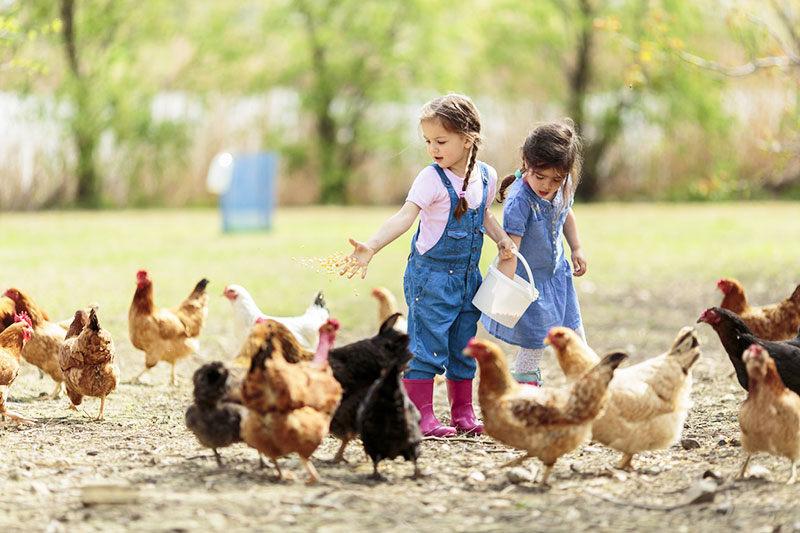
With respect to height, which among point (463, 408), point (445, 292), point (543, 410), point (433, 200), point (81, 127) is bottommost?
point (463, 408)

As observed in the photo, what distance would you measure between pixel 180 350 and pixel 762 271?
25.7 ft

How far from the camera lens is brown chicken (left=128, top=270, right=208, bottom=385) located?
23.0 ft

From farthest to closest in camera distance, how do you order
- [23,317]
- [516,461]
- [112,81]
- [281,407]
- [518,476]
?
[112,81] → [23,317] → [516,461] → [518,476] → [281,407]

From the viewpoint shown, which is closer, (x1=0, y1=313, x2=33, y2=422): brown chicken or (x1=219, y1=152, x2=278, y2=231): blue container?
(x1=0, y1=313, x2=33, y2=422): brown chicken

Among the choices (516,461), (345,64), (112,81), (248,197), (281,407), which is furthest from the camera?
(345,64)

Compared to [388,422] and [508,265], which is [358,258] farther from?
[388,422]

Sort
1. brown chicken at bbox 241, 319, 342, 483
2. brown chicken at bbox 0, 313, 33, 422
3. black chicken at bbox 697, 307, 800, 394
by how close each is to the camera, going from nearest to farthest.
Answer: brown chicken at bbox 241, 319, 342, 483
black chicken at bbox 697, 307, 800, 394
brown chicken at bbox 0, 313, 33, 422

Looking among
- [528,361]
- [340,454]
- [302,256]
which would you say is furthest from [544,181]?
[302,256]

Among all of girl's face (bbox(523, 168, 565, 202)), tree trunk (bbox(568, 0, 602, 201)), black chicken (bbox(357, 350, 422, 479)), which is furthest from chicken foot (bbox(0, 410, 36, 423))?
tree trunk (bbox(568, 0, 602, 201))

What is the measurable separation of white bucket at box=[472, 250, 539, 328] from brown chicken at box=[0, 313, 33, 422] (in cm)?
263

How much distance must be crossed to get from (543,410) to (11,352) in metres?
3.23

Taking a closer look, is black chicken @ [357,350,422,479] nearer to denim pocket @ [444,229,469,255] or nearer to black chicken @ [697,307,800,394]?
denim pocket @ [444,229,469,255]

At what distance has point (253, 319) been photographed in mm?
6344

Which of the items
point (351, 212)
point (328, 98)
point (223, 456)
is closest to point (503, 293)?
point (223, 456)
